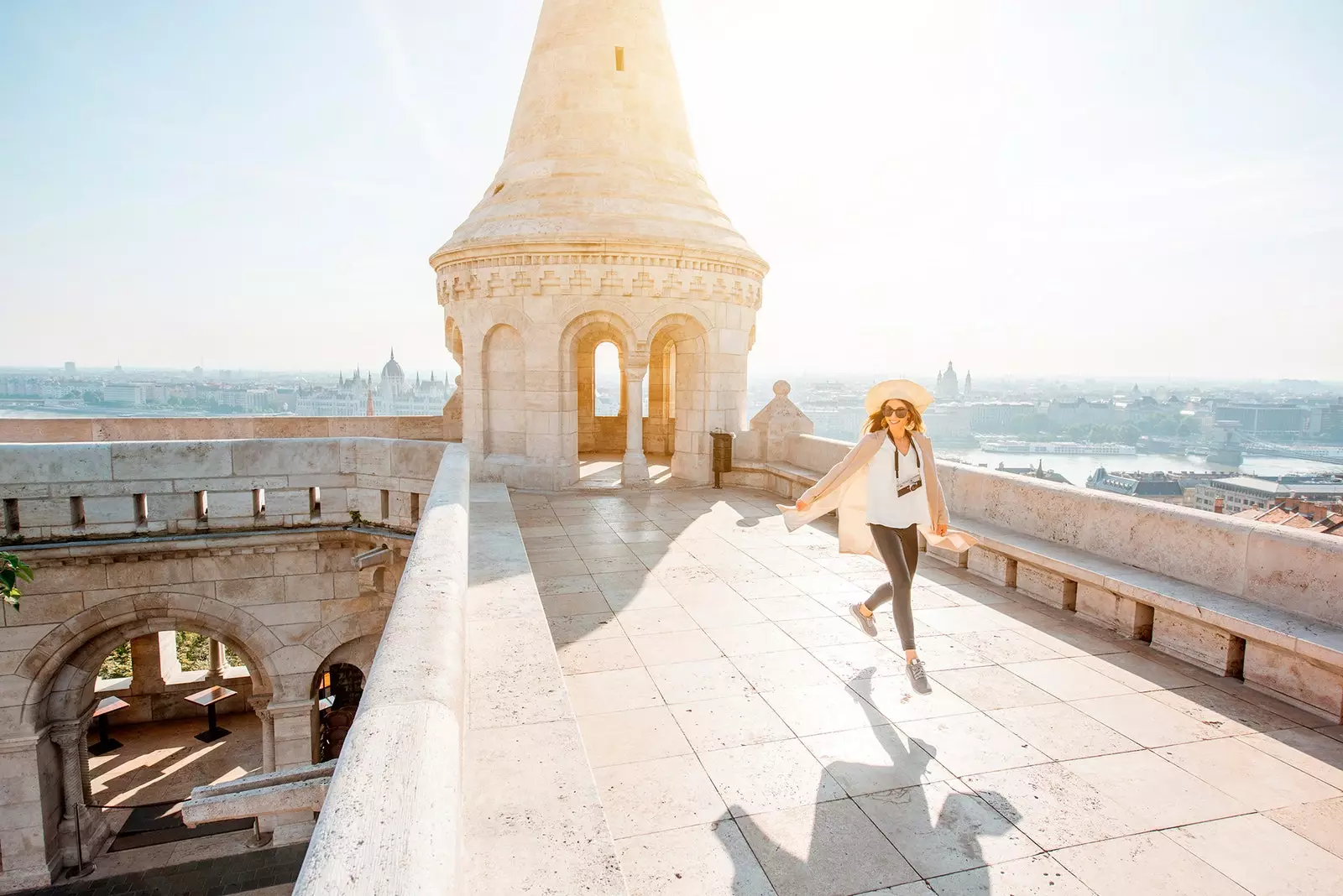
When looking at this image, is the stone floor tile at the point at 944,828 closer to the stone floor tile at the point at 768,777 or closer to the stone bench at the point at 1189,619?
the stone floor tile at the point at 768,777

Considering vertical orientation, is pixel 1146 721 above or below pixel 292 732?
above

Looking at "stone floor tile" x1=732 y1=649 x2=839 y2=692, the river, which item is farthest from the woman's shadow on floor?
the river

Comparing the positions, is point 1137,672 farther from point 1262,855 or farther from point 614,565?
point 614,565

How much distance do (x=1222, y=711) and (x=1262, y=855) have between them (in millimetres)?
1355

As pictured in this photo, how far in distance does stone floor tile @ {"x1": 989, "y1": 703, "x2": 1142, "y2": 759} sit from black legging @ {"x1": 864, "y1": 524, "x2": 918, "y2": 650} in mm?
610

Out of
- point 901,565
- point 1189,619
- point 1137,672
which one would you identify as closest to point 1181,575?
point 1189,619

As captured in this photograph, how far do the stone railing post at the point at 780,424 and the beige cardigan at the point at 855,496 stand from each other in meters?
6.03

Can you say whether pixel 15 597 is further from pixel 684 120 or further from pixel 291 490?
pixel 684 120

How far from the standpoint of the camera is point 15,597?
7.33 meters

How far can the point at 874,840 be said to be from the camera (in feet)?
9.15

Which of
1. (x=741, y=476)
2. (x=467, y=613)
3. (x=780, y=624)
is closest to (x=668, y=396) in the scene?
(x=741, y=476)

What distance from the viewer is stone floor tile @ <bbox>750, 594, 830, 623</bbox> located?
523 cm

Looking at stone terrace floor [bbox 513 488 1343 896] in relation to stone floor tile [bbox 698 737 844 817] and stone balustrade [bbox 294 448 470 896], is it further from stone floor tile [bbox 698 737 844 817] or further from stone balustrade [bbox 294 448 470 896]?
stone balustrade [bbox 294 448 470 896]

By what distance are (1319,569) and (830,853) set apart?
3.51 metres
